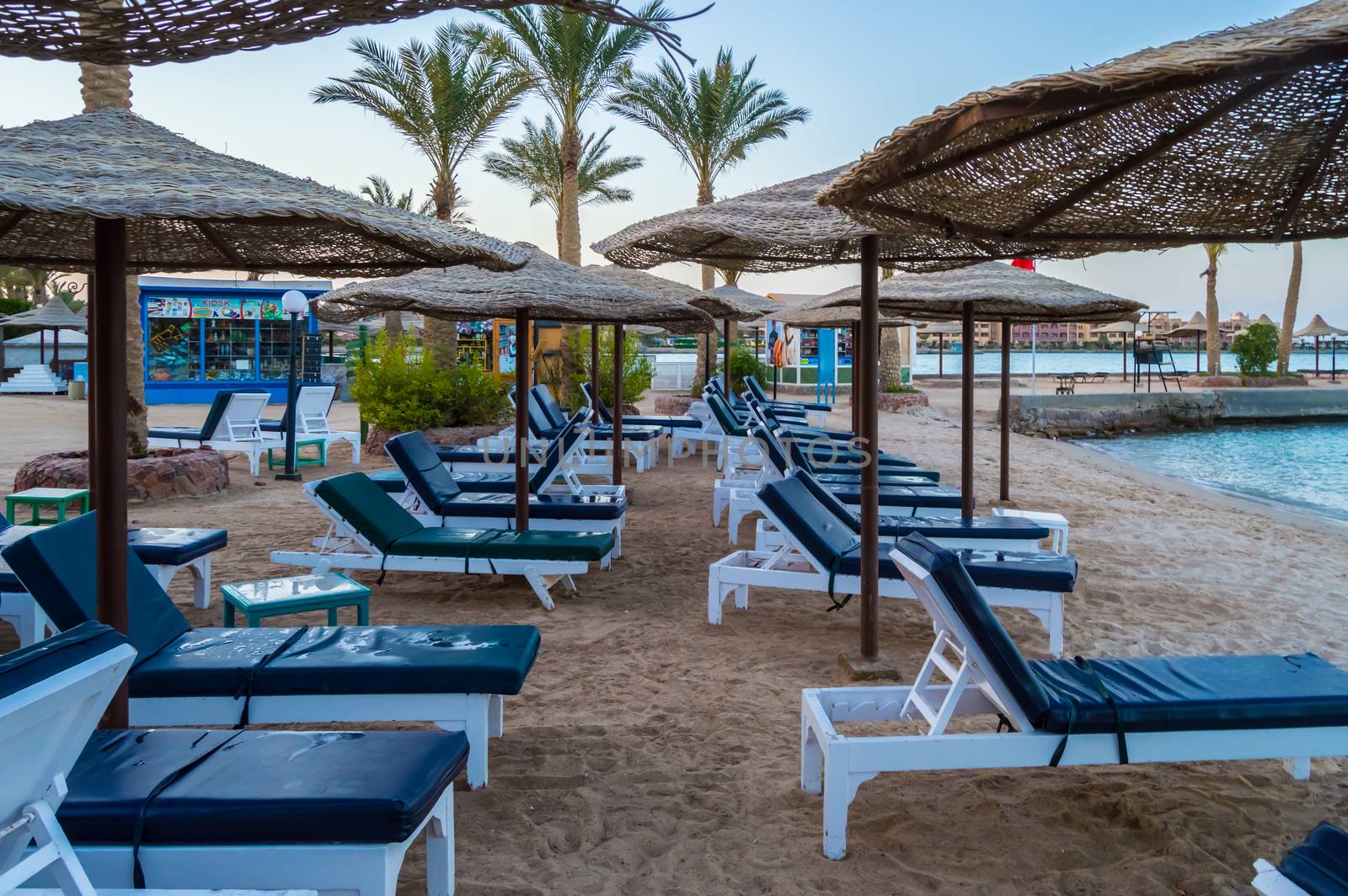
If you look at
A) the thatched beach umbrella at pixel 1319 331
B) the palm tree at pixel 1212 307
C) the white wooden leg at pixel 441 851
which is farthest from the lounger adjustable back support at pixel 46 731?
the thatched beach umbrella at pixel 1319 331

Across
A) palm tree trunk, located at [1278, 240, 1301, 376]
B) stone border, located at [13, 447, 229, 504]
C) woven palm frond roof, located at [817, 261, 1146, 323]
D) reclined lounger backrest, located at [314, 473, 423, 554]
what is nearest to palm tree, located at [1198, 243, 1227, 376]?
palm tree trunk, located at [1278, 240, 1301, 376]

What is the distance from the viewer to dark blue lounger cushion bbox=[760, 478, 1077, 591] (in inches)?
191

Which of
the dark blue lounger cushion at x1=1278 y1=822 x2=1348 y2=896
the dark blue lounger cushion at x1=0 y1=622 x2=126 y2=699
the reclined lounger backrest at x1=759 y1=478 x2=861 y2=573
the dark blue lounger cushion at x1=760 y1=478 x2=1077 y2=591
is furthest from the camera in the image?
the reclined lounger backrest at x1=759 y1=478 x2=861 y2=573

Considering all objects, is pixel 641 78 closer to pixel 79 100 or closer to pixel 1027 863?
pixel 79 100

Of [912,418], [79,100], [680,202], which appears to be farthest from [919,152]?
[680,202]

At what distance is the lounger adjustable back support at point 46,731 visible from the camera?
1.72 meters

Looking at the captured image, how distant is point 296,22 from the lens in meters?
2.47

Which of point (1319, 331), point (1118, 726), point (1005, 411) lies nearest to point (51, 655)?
point (1118, 726)

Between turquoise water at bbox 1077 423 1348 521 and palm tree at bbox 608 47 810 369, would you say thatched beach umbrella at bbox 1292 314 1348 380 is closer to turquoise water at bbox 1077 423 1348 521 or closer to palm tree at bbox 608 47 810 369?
turquoise water at bbox 1077 423 1348 521

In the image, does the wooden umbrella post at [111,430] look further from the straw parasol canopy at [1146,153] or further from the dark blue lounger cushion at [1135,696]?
the dark blue lounger cushion at [1135,696]

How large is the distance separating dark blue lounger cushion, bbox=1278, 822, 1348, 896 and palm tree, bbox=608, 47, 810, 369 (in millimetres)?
21407

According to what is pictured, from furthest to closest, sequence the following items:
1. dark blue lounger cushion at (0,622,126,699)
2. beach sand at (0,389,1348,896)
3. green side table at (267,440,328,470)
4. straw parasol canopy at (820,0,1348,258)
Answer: green side table at (267,440,328,470), beach sand at (0,389,1348,896), straw parasol canopy at (820,0,1348,258), dark blue lounger cushion at (0,622,126,699)

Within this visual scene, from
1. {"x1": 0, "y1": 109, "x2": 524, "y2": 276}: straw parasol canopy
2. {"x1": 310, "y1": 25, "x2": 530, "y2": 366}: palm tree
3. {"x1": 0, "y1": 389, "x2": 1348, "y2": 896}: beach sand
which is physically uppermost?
{"x1": 310, "y1": 25, "x2": 530, "y2": 366}: palm tree

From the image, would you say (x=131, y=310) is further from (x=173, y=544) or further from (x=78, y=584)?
(x=78, y=584)
